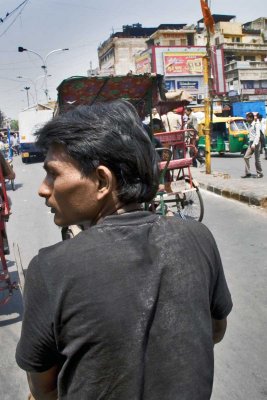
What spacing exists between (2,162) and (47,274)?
3.38m

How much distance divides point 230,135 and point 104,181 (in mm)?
16616

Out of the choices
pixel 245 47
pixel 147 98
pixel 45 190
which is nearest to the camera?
pixel 45 190

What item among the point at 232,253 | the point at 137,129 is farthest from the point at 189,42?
the point at 137,129

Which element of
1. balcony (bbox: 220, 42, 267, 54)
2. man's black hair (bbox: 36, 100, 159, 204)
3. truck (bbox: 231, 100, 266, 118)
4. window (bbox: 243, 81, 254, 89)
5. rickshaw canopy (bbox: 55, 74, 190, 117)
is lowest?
man's black hair (bbox: 36, 100, 159, 204)

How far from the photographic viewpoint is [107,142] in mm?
1115

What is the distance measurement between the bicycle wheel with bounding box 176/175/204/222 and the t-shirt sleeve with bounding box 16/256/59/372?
6080 mm

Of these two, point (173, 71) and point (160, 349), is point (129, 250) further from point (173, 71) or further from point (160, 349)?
point (173, 71)

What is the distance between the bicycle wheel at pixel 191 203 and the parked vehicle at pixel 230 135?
30.7 ft

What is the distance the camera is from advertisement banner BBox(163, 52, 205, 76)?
39656mm

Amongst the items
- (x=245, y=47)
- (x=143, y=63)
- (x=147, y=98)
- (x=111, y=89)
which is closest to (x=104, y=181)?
(x=111, y=89)

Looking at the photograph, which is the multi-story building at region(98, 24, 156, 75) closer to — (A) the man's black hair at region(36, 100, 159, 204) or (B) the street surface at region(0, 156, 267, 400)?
(B) the street surface at region(0, 156, 267, 400)

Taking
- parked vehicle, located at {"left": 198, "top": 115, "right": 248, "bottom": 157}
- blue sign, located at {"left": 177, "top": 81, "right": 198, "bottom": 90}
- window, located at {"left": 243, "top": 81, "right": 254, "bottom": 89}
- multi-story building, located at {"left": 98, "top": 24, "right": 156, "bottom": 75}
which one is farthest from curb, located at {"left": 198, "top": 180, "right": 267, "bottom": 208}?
multi-story building, located at {"left": 98, "top": 24, "right": 156, "bottom": 75}

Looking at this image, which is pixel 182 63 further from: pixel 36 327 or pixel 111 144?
pixel 36 327

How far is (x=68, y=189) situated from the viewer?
3.75 feet
